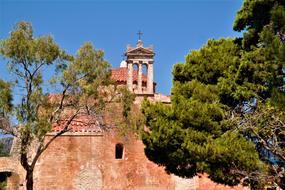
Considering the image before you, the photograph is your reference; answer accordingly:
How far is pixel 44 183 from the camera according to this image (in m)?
21.8

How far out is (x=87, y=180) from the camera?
22203 mm

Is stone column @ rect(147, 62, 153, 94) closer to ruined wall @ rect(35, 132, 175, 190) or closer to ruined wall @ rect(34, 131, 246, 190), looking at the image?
Answer: ruined wall @ rect(34, 131, 246, 190)

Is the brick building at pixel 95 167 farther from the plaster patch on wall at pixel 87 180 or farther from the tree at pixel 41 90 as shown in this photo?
the tree at pixel 41 90

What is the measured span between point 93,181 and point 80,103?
26.7ft

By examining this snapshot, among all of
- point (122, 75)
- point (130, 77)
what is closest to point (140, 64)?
point (130, 77)

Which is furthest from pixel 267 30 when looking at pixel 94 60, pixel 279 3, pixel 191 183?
pixel 191 183

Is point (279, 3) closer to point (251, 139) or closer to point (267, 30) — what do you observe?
point (267, 30)

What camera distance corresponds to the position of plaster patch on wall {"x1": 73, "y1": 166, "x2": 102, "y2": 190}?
72.7 ft

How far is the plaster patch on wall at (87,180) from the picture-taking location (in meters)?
22.2

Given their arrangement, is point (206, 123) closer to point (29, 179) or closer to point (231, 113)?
point (231, 113)

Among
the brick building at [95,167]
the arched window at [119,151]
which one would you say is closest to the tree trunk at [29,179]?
the brick building at [95,167]

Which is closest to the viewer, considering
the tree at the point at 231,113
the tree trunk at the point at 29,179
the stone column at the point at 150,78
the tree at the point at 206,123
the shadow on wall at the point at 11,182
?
the tree at the point at 231,113

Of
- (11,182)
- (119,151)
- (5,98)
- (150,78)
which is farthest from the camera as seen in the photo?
(150,78)

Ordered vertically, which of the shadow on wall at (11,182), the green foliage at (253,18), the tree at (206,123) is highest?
the green foliage at (253,18)
